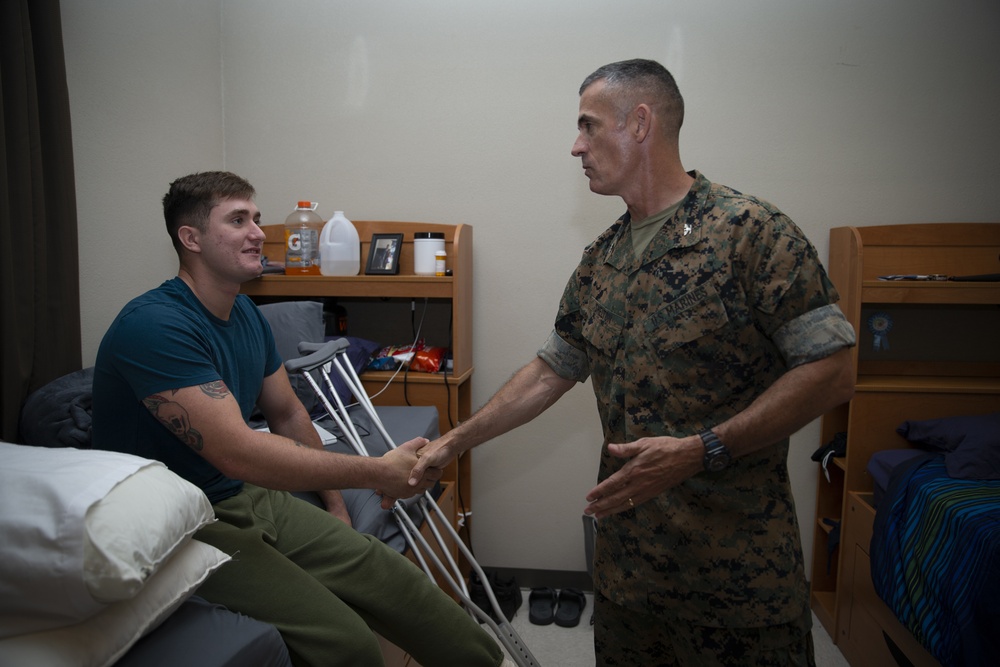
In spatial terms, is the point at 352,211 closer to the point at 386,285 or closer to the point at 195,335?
the point at 386,285

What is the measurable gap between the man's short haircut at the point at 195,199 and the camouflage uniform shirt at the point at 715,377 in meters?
1.10

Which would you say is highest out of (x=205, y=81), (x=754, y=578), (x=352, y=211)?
(x=205, y=81)

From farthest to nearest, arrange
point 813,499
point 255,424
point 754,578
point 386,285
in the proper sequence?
point 813,499, point 386,285, point 255,424, point 754,578

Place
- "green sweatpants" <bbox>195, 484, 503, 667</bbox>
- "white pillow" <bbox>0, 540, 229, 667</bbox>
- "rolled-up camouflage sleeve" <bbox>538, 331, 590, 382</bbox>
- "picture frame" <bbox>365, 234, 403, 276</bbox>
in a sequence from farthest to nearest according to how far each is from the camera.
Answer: "picture frame" <bbox>365, 234, 403, 276</bbox>, "rolled-up camouflage sleeve" <bbox>538, 331, 590, 382</bbox>, "green sweatpants" <bbox>195, 484, 503, 667</bbox>, "white pillow" <bbox>0, 540, 229, 667</bbox>

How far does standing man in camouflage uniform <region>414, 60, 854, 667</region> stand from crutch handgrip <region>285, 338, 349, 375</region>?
873mm

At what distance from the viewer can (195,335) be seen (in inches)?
64.6

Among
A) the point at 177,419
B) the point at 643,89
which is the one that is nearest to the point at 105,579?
the point at 177,419

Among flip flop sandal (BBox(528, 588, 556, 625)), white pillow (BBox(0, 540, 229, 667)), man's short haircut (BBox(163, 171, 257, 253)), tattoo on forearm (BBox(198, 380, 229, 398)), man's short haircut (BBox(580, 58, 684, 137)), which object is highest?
man's short haircut (BBox(580, 58, 684, 137))

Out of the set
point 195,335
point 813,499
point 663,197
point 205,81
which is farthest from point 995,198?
point 205,81

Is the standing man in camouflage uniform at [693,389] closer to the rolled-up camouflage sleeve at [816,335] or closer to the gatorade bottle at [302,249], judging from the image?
the rolled-up camouflage sleeve at [816,335]

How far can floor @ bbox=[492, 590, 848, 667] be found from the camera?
2.67 meters

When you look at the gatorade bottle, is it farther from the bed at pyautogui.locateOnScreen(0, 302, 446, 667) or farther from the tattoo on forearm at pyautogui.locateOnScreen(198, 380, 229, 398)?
the bed at pyautogui.locateOnScreen(0, 302, 446, 667)

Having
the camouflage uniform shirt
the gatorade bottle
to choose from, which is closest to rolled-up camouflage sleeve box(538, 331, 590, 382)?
the camouflage uniform shirt

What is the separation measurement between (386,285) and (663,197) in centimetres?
161
